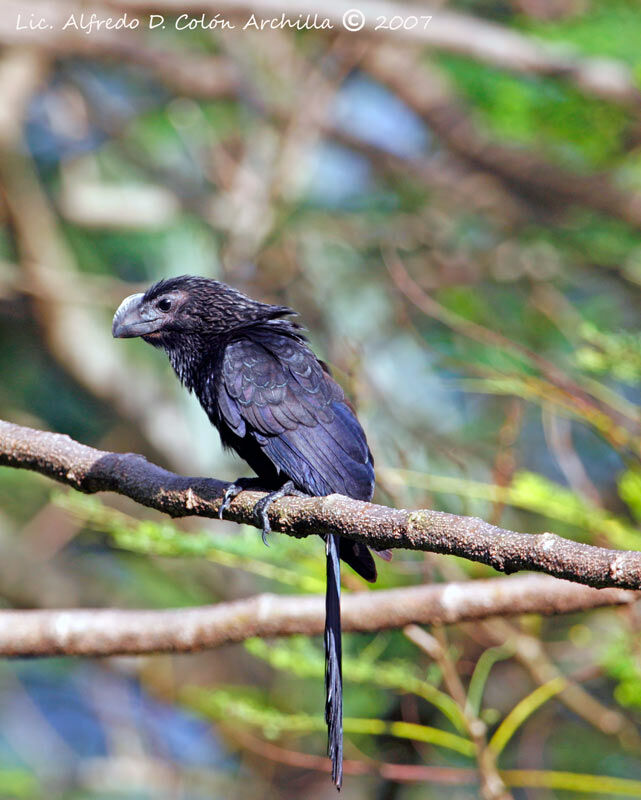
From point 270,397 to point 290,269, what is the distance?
9.70 ft

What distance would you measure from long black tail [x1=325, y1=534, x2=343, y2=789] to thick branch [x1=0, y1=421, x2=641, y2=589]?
0.83ft

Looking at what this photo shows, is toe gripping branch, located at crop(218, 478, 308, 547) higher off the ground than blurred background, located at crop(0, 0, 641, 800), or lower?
lower

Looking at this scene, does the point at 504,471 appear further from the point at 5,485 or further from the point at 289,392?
the point at 5,485

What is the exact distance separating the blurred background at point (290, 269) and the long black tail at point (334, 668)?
1.70 meters

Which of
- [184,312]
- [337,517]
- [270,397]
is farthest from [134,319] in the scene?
[337,517]

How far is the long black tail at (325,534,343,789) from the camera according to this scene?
7.98 feet

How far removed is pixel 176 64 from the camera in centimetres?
682

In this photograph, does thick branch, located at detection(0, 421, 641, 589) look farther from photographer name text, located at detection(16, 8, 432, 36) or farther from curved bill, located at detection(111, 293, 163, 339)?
photographer name text, located at detection(16, 8, 432, 36)

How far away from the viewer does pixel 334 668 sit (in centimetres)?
264

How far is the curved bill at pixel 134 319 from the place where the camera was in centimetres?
350

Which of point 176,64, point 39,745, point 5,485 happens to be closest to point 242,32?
point 176,64

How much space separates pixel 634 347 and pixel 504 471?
62 centimetres

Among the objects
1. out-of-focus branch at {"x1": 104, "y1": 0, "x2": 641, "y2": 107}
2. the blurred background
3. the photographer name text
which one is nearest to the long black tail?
the blurred background

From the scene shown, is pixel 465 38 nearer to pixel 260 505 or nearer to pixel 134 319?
pixel 134 319
